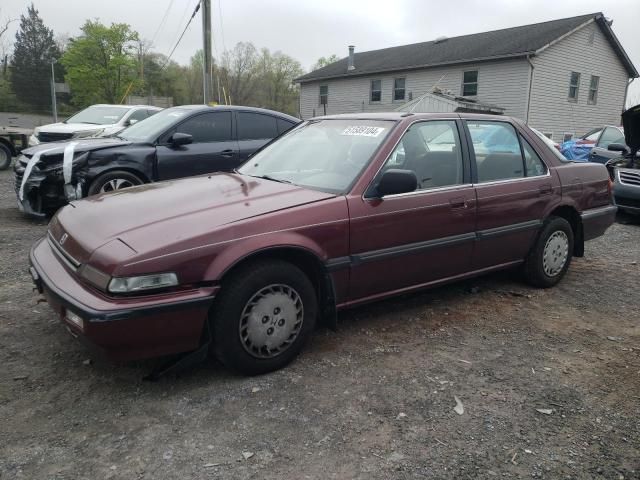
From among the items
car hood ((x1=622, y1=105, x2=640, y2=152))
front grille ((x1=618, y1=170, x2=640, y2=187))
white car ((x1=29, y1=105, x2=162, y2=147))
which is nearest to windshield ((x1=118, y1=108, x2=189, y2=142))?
white car ((x1=29, y1=105, x2=162, y2=147))

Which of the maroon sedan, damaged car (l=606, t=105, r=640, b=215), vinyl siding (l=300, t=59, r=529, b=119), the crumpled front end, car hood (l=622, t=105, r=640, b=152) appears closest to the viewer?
the maroon sedan

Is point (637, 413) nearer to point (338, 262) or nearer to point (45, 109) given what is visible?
point (338, 262)

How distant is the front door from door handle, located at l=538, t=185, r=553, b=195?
913mm

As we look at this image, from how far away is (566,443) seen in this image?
266 cm

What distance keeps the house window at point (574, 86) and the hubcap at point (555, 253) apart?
2189 centimetres

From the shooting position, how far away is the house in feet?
72.6

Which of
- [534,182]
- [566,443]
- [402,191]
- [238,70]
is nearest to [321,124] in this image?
[402,191]

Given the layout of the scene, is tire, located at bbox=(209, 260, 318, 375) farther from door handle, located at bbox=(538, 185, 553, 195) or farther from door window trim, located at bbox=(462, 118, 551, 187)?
door handle, located at bbox=(538, 185, 553, 195)

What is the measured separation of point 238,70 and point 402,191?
53.4 m

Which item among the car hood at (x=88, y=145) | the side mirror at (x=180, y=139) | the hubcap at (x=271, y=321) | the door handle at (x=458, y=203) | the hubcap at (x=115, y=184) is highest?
the side mirror at (x=180, y=139)

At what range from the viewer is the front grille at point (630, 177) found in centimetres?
843

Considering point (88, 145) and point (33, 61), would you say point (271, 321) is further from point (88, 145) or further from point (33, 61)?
point (33, 61)

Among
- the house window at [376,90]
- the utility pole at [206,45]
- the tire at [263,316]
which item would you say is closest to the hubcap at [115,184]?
the tire at [263,316]

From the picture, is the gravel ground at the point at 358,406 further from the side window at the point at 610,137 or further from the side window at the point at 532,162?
the side window at the point at 610,137
